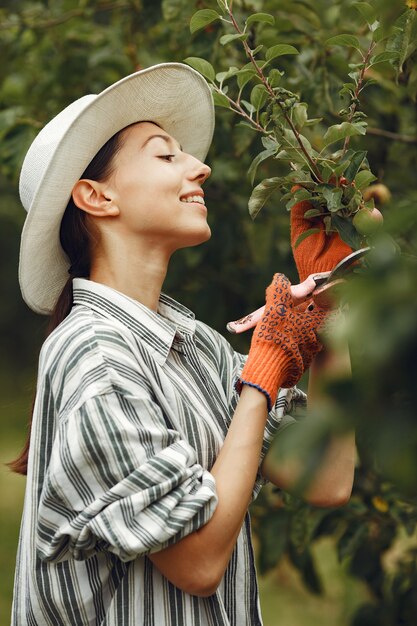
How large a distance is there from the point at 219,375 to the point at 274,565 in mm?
1122

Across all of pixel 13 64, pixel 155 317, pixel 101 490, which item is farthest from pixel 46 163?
pixel 13 64

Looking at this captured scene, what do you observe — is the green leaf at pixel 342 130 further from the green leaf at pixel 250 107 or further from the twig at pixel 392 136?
the twig at pixel 392 136

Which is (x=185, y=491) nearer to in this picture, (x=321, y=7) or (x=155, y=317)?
(x=155, y=317)

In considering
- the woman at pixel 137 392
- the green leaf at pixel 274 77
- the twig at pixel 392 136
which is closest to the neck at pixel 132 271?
the woman at pixel 137 392

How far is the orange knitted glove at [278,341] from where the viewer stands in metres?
1.58

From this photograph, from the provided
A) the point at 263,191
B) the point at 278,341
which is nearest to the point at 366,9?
the point at 263,191

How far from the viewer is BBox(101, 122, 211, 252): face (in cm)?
172

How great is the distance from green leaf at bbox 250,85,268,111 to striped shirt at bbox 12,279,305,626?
401 millimetres

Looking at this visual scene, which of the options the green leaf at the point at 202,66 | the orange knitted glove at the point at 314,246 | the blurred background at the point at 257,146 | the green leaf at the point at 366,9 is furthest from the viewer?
the blurred background at the point at 257,146

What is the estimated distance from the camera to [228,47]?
270 centimetres

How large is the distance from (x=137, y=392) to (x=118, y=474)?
138mm

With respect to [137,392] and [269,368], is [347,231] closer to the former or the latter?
[269,368]

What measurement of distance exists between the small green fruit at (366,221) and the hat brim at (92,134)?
18.8 inches

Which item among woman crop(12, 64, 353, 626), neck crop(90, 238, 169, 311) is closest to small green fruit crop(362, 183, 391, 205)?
woman crop(12, 64, 353, 626)
